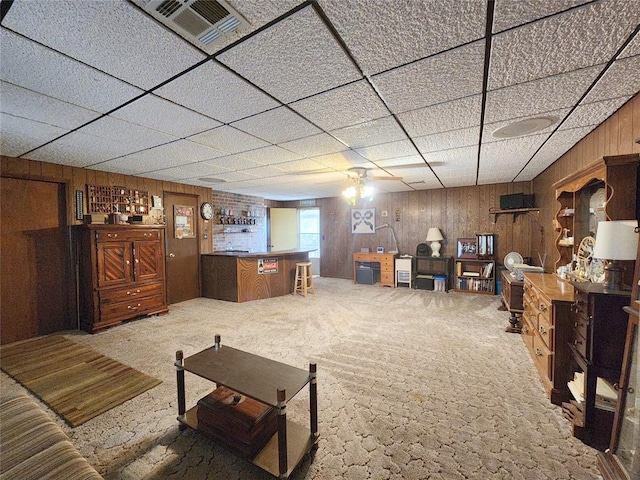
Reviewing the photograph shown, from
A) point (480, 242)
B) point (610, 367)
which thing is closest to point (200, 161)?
point (610, 367)

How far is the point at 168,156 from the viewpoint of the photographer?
10.7 feet

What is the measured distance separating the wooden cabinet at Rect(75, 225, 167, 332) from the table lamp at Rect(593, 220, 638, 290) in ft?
16.7

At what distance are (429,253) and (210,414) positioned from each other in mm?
5568

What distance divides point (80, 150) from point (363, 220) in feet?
18.4

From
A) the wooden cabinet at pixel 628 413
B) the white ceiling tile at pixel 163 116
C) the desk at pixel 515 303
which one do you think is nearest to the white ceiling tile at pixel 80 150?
the white ceiling tile at pixel 163 116

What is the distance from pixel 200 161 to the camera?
11.4ft

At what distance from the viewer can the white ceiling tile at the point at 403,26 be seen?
3.52 feet

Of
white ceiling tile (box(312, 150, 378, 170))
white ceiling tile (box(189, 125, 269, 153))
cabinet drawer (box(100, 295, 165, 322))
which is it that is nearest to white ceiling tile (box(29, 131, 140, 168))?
white ceiling tile (box(189, 125, 269, 153))

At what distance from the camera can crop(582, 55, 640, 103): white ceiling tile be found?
148cm

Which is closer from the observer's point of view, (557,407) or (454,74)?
(454,74)

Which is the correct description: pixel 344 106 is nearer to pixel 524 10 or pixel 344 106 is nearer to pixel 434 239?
pixel 524 10

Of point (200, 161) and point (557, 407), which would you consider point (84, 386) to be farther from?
point (557, 407)

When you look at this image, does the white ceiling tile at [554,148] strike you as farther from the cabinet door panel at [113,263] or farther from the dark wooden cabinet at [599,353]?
the cabinet door panel at [113,263]

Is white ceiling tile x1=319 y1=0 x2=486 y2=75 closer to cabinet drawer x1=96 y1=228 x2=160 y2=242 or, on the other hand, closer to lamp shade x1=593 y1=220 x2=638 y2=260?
lamp shade x1=593 y1=220 x2=638 y2=260
